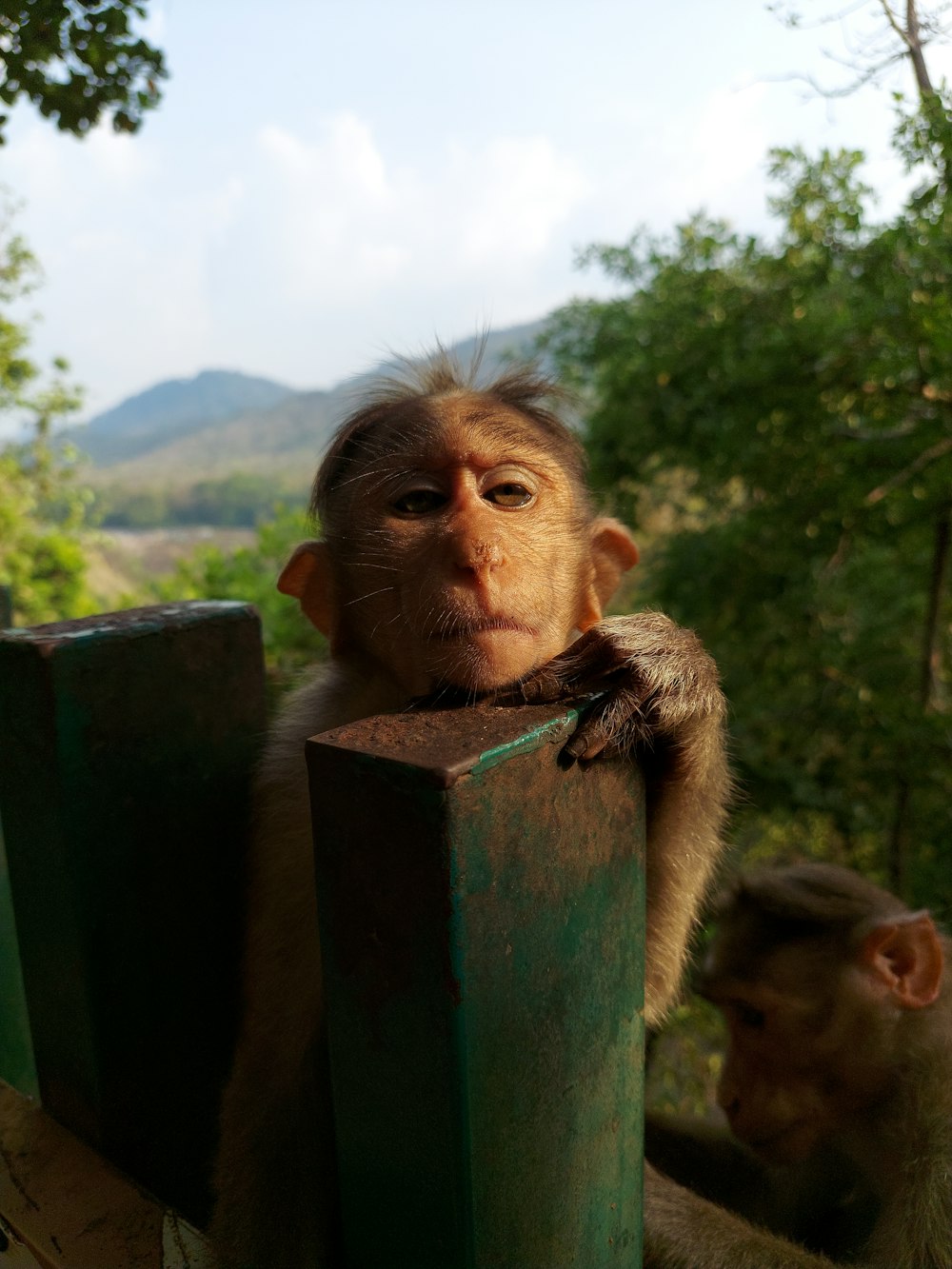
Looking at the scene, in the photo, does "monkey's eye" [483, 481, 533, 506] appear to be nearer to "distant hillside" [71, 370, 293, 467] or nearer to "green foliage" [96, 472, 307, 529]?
"green foliage" [96, 472, 307, 529]

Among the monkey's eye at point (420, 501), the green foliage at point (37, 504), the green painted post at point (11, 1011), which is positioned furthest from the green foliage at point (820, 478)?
the green foliage at point (37, 504)

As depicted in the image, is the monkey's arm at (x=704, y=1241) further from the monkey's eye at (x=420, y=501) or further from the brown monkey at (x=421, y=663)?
the monkey's eye at (x=420, y=501)

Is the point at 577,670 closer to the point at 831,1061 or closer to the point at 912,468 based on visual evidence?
the point at 831,1061

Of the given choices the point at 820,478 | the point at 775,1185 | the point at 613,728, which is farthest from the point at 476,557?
the point at 820,478

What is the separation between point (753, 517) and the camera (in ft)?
16.9

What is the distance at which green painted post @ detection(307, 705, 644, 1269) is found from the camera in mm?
1085

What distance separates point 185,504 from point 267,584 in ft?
56.1

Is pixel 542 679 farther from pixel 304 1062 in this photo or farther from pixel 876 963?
pixel 876 963

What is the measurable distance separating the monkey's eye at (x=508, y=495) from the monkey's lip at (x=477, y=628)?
390 mm

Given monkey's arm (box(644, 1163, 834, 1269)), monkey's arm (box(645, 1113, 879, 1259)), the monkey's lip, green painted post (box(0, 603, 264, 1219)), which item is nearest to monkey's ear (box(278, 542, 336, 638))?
green painted post (box(0, 603, 264, 1219))

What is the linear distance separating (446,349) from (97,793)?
1798 mm

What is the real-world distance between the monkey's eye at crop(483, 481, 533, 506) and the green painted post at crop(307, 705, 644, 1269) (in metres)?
0.84

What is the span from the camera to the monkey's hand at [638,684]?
1.39 m

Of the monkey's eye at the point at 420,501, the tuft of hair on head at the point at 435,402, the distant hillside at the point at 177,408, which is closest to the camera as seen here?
the monkey's eye at the point at 420,501
